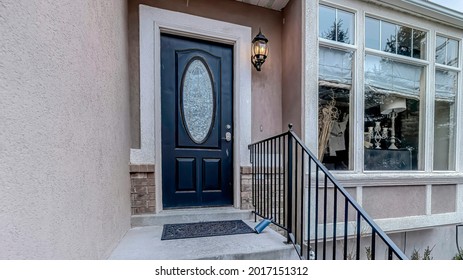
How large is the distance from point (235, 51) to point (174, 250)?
222cm

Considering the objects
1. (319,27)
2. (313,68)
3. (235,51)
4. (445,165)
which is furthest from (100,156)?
(445,165)

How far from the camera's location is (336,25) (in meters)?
2.74

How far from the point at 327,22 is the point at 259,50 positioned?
903mm

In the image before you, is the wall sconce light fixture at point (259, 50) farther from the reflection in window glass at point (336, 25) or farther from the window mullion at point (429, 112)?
the window mullion at point (429, 112)

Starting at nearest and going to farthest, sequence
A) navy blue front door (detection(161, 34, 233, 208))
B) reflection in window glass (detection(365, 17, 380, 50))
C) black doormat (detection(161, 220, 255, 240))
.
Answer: black doormat (detection(161, 220, 255, 240))
navy blue front door (detection(161, 34, 233, 208))
reflection in window glass (detection(365, 17, 380, 50))

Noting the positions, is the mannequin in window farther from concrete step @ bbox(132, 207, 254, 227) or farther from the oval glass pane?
the oval glass pane

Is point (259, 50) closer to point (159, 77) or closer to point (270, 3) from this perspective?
point (270, 3)

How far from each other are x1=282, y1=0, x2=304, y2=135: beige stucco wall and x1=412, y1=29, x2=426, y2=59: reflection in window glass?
73.3 inches

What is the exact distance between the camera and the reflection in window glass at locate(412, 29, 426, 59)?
3148 millimetres

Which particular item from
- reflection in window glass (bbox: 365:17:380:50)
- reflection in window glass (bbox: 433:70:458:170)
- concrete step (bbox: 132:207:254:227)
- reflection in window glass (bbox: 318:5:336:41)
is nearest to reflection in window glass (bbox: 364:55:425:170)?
reflection in window glass (bbox: 365:17:380:50)

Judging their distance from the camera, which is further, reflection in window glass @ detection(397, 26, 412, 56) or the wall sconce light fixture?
reflection in window glass @ detection(397, 26, 412, 56)

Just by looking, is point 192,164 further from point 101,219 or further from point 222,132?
point 101,219

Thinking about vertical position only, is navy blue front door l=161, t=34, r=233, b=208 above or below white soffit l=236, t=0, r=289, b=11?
below

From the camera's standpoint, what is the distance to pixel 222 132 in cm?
267
